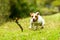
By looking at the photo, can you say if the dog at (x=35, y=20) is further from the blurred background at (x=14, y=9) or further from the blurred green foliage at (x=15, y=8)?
the blurred green foliage at (x=15, y=8)

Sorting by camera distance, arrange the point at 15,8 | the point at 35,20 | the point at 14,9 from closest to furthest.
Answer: the point at 35,20 → the point at 14,9 → the point at 15,8

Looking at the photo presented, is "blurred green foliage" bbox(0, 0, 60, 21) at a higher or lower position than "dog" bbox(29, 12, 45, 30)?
lower

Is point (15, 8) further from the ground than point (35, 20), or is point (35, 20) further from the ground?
point (35, 20)

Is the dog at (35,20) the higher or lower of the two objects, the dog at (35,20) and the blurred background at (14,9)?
the higher

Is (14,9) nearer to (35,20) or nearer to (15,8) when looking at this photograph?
(15,8)

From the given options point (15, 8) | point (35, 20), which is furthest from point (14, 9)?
point (35, 20)

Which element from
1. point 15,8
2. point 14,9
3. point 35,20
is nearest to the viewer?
point 35,20

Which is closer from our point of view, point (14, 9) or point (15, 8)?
point (14, 9)

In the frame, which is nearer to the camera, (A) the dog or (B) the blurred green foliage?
(A) the dog

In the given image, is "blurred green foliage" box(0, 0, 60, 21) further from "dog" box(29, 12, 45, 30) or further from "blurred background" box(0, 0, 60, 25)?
"dog" box(29, 12, 45, 30)

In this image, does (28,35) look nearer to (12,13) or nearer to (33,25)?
(33,25)

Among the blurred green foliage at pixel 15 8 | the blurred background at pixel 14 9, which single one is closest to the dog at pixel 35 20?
the blurred background at pixel 14 9

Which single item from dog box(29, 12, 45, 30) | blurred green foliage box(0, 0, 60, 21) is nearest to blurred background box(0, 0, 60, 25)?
blurred green foliage box(0, 0, 60, 21)

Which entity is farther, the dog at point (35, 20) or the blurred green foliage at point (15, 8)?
the blurred green foliage at point (15, 8)
